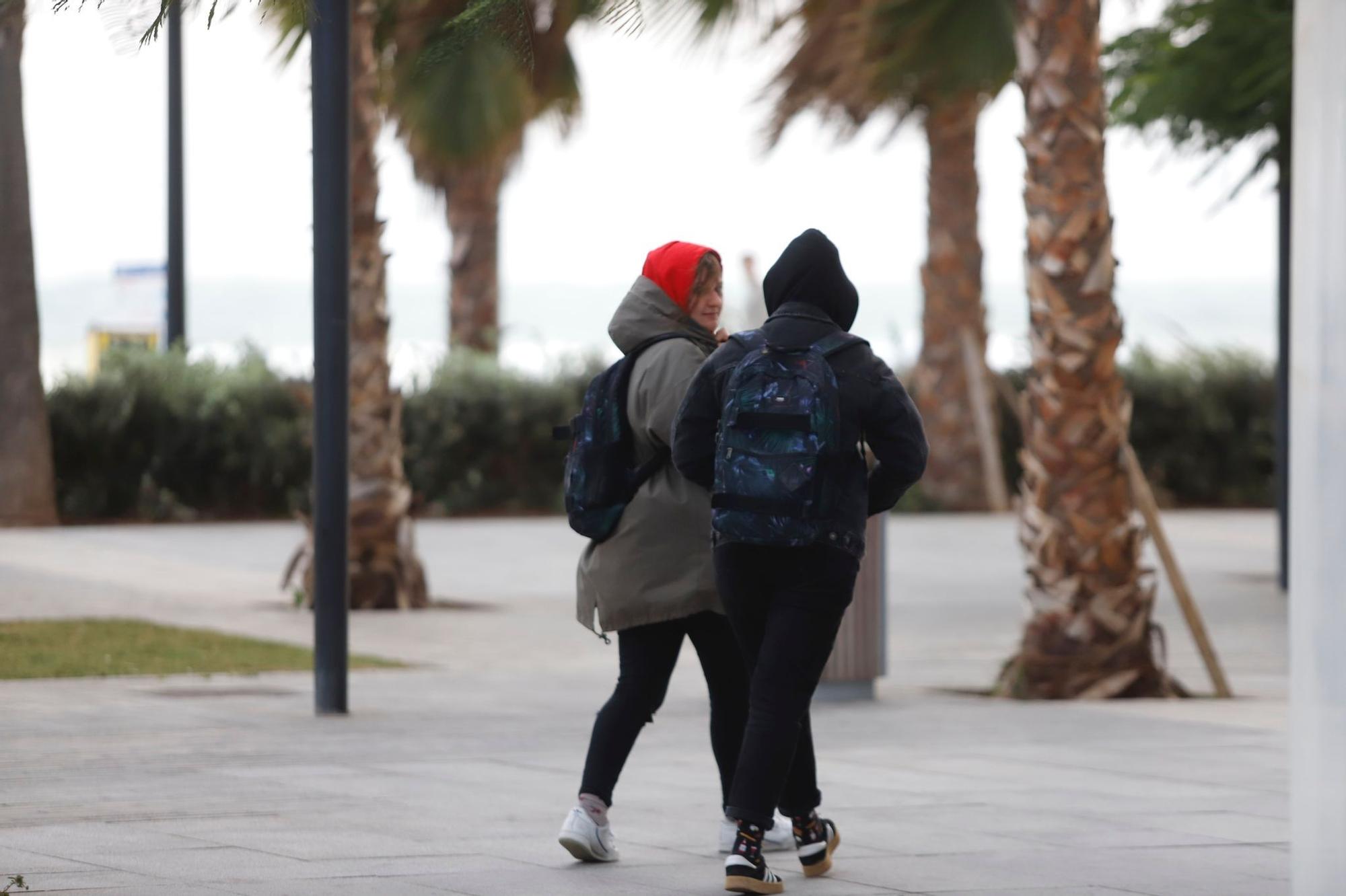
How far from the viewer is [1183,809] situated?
640 centimetres

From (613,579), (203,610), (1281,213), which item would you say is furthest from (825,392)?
(1281,213)

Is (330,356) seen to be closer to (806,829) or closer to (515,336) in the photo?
(806,829)

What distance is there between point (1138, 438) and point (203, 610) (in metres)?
14.6

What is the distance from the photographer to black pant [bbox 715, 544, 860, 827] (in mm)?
4961

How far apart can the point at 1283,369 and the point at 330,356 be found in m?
9.43

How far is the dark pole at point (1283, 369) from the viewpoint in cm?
1482

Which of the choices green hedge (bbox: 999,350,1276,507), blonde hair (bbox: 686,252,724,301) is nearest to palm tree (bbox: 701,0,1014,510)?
green hedge (bbox: 999,350,1276,507)

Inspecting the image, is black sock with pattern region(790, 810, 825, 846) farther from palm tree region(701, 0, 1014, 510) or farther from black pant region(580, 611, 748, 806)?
palm tree region(701, 0, 1014, 510)

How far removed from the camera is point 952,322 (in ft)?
74.6

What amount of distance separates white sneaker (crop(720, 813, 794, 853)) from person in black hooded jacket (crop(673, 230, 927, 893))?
0.17 meters

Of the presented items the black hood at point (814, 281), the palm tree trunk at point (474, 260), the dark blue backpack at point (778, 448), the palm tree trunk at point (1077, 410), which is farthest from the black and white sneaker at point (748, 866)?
the palm tree trunk at point (474, 260)

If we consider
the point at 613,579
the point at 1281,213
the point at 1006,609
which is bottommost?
the point at 1006,609

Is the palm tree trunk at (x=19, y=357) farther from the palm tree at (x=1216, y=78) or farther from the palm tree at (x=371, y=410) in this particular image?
the palm tree at (x=1216, y=78)

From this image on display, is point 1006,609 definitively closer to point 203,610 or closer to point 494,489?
point 203,610
